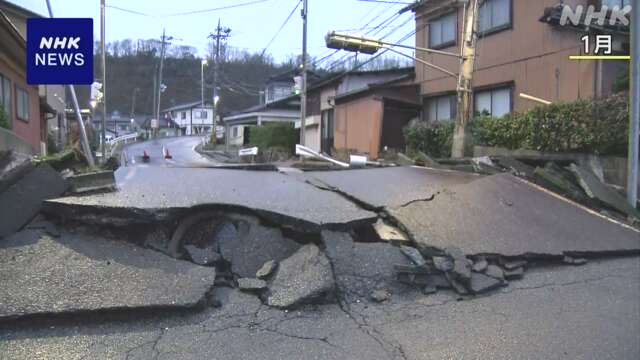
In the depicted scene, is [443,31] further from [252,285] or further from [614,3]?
[252,285]

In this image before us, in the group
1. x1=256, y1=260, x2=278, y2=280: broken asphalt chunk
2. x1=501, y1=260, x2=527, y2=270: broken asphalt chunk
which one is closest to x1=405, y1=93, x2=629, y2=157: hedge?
x1=501, y1=260, x2=527, y2=270: broken asphalt chunk

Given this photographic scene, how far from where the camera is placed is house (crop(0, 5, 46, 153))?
14391mm

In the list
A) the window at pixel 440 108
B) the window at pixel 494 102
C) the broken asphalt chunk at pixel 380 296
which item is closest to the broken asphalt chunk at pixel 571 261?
the broken asphalt chunk at pixel 380 296

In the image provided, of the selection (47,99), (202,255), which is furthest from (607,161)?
(47,99)

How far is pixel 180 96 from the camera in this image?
85.6m

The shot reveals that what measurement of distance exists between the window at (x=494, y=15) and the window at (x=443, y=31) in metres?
1.43

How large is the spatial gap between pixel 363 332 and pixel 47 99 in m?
27.1

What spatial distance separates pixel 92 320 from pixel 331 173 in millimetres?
5804

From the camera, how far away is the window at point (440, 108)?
62.8ft

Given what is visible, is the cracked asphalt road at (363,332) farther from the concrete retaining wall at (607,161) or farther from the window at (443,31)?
the window at (443,31)

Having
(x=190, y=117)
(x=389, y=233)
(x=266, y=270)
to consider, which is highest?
(x=190, y=117)

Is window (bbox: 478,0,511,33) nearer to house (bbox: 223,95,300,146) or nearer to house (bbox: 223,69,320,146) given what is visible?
house (bbox: 223,69,320,146)

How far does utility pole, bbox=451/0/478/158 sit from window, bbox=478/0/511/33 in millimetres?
3969

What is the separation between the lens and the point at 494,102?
17.0m
